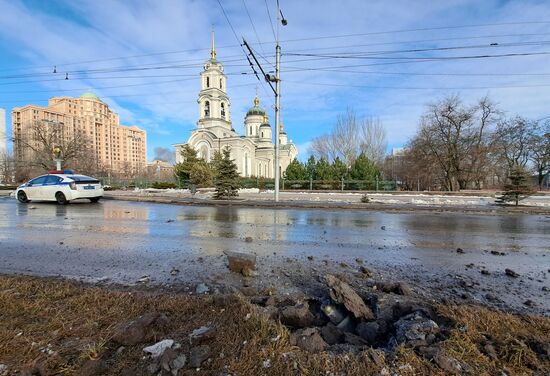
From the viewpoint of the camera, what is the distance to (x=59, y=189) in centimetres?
1349

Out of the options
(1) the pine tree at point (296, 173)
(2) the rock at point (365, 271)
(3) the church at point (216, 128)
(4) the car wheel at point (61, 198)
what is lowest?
(2) the rock at point (365, 271)

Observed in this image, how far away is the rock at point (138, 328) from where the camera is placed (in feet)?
7.21

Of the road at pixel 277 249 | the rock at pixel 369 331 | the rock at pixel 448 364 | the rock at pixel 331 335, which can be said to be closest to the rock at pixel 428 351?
the rock at pixel 448 364

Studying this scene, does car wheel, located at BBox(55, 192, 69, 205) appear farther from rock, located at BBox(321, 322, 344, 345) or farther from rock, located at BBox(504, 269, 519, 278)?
rock, located at BBox(504, 269, 519, 278)

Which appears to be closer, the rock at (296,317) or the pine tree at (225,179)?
the rock at (296,317)

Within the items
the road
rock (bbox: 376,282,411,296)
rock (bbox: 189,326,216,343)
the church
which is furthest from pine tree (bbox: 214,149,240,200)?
the church

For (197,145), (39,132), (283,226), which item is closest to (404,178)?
(283,226)

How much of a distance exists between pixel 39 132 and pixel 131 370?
51241mm

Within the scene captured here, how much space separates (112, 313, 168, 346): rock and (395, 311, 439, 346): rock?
6.78ft

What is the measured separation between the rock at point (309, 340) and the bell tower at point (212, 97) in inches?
2475

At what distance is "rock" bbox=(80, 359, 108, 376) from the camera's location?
1.84m

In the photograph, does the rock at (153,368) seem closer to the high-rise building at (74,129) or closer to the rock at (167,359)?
the rock at (167,359)

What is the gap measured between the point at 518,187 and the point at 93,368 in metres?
19.1

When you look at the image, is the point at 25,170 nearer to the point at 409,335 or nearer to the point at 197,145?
the point at 197,145
